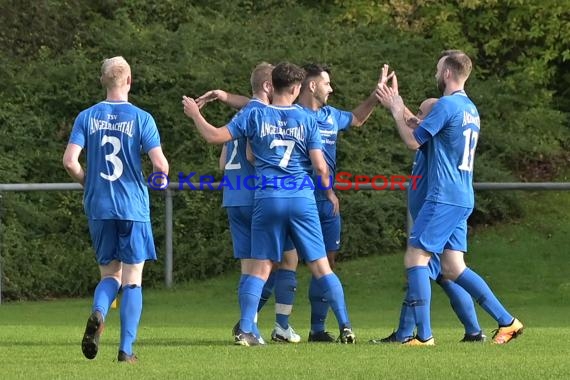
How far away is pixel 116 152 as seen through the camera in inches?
363

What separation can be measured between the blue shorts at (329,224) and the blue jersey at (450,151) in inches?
50.6

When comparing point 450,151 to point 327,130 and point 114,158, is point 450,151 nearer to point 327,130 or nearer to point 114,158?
point 327,130

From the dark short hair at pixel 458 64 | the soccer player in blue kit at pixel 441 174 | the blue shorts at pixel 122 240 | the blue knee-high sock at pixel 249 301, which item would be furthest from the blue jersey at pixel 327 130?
the blue shorts at pixel 122 240

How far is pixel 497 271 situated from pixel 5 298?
20.3 feet

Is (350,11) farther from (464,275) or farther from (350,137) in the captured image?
(464,275)

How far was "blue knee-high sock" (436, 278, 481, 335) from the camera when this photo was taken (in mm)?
10398

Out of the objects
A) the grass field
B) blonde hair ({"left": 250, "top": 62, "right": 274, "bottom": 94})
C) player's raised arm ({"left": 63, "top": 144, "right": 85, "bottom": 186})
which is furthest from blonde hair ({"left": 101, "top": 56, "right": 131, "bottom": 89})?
the grass field

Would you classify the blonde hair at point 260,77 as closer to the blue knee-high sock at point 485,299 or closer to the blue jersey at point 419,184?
the blue jersey at point 419,184

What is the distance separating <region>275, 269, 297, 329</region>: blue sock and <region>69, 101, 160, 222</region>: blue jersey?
2.02 m

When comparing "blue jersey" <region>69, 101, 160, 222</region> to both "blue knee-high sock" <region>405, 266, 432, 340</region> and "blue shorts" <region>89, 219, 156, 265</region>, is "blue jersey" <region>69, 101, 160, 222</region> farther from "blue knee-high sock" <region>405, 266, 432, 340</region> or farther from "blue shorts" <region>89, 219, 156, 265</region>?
"blue knee-high sock" <region>405, 266, 432, 340</region>

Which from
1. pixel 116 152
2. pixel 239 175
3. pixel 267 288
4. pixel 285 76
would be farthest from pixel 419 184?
pixel 116 152

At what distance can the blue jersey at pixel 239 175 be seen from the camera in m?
10.7

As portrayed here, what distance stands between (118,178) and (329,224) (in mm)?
2558

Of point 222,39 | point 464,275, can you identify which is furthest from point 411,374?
point 222,39
